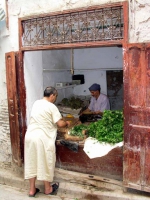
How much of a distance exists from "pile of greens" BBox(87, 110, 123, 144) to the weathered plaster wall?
1.58 meters

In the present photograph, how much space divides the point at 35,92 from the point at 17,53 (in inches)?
37.4

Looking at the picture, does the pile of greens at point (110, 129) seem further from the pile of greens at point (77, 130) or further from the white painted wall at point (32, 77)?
the white painted wall at point (32, 77)

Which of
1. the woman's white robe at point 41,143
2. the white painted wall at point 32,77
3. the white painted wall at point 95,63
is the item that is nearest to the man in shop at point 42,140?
the woman's white robe at point 41,143

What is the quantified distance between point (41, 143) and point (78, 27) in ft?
7.10

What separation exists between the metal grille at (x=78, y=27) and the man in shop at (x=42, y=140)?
39.2 inches

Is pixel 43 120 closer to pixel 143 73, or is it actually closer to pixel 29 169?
pixel 29 169

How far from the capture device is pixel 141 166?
394 centimetres

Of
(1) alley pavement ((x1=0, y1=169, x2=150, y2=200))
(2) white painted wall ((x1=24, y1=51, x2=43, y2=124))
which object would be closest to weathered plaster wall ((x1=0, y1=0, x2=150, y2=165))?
(2) white painted wall ((x1=24, y1=51, x2=43, y2=124))

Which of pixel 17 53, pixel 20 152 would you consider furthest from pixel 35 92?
pixel 20 152

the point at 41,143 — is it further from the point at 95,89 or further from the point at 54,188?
the point at 95,89

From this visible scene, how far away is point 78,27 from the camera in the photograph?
4062 mm

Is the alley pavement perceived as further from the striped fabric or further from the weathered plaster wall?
the striped fabric

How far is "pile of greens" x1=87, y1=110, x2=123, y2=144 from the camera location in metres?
4.42

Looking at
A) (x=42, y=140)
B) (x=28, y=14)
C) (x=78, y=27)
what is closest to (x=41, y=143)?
(x=42, y=140)
